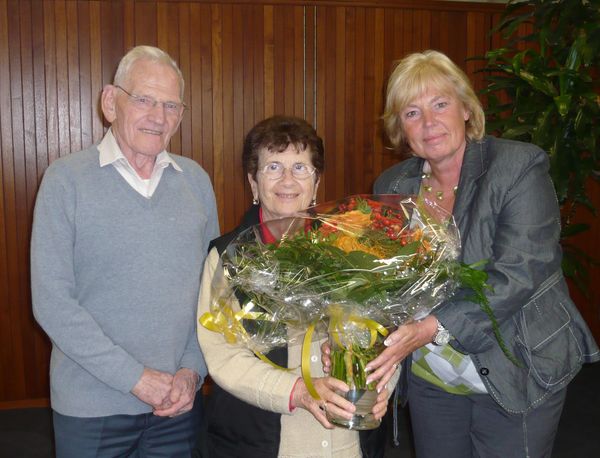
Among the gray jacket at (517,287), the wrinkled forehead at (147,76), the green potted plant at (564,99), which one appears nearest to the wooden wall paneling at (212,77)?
the green potted plant at (564,99)

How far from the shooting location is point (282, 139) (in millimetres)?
1698

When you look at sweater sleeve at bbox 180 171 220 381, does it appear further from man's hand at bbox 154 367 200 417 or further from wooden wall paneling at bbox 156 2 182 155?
wooden wall paneling at bbox 156 2 182 155

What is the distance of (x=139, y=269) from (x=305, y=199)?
53cm

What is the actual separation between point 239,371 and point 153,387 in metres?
0.31

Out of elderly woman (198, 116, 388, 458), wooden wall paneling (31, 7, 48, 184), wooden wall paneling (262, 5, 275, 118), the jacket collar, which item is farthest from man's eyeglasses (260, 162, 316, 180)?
wooden wall paneling (31, 7, 48, 184)

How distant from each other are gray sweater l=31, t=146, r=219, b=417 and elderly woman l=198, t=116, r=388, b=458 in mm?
155

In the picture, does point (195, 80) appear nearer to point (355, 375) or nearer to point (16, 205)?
point (16, 205)

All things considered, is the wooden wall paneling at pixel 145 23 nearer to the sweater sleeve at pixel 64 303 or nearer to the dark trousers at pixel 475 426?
the sweater sleeve at pixel 64 303

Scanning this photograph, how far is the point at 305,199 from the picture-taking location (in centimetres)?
172

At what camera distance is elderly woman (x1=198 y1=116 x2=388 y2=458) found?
1.46m

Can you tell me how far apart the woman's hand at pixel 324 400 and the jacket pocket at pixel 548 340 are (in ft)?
1.99

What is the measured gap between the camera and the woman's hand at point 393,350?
1.39 m

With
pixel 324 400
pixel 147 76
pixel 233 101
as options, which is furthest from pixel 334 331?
pixel 233 101

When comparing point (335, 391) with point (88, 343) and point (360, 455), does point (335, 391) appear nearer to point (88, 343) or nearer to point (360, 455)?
point (360, 455)
